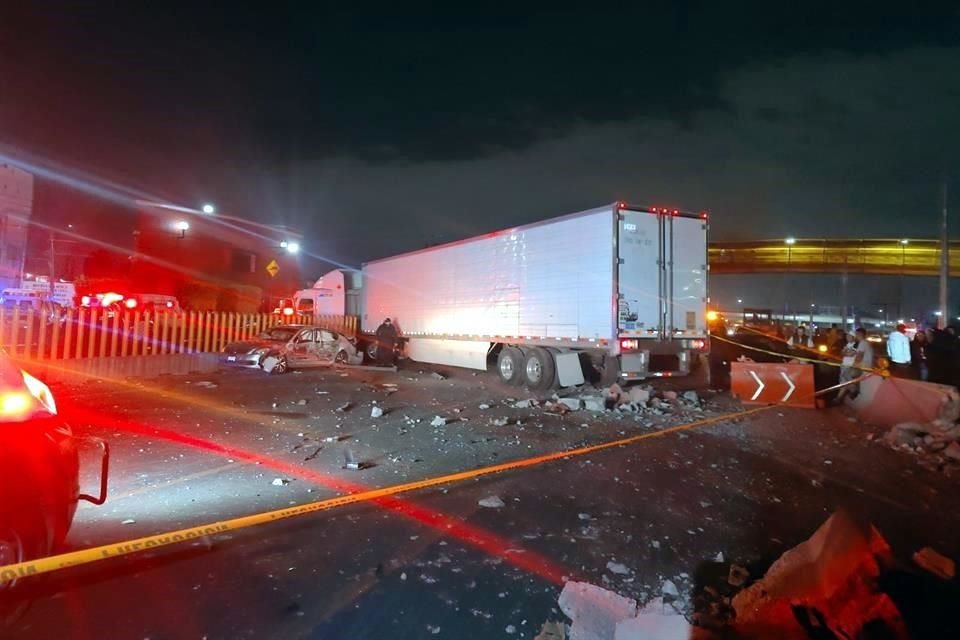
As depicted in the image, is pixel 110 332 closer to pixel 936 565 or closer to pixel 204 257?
pixel 936 565

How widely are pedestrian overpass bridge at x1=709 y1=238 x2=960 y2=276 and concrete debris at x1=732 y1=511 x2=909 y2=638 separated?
42.1 meters

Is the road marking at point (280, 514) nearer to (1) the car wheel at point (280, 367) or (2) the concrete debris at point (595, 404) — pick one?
(2) the concrete debris at point (595, 404)

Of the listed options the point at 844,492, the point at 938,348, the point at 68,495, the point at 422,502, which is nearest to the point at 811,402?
the point at 844,492

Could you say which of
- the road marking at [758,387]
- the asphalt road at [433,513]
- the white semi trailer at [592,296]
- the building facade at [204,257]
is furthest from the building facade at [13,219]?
the road marking at [758,387]

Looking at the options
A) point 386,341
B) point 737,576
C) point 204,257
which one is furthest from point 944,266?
point 204,257

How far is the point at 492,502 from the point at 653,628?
2555mm

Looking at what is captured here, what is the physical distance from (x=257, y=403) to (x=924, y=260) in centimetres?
4501

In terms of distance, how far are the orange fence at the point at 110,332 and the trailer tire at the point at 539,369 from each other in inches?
373

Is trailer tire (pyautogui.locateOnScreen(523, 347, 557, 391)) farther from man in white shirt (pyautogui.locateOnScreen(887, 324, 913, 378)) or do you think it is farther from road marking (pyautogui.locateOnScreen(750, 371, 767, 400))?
man in white shirt (pyautogui.locateOnScreen(887, 324, 913, 378))

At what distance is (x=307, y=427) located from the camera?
346 inches

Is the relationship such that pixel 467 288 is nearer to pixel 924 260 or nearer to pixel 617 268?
pixel 617 268

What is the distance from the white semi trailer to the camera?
11.7 meters

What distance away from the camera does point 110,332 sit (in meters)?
14.3

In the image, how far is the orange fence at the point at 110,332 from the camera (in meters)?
12.9
